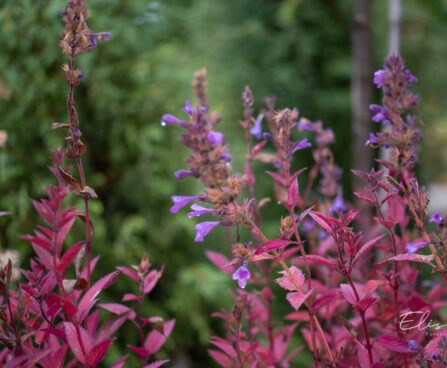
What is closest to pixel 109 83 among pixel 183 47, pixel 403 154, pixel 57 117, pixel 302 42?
pixel 57 117

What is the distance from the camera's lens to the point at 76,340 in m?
0.61

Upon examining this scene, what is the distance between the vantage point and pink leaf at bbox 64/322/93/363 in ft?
1.97

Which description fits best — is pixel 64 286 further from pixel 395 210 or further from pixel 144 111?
pixel 144 111

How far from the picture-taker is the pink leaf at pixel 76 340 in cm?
60

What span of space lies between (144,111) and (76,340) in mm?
2161

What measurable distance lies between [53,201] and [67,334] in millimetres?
179

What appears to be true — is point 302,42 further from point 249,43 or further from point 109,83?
point 109,83

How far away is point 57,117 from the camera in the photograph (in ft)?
7.77

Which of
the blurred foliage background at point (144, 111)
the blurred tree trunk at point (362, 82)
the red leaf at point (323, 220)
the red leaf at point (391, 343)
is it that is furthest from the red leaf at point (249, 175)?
the blurred tree trunk at point (362, 82)

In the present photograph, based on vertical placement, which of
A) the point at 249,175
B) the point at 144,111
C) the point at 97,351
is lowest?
the point at 144,111

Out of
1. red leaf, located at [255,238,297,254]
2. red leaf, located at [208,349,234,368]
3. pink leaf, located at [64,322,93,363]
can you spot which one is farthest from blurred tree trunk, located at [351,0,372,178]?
pink leaf, located at [64,322,93,363]

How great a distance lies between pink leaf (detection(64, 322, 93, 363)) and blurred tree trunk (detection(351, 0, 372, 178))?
2153mm

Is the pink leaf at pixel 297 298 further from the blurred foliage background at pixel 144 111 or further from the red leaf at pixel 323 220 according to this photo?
the blurred foliage background at pixel 144 111

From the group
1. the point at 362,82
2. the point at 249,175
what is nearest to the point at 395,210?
the point at 249,175
